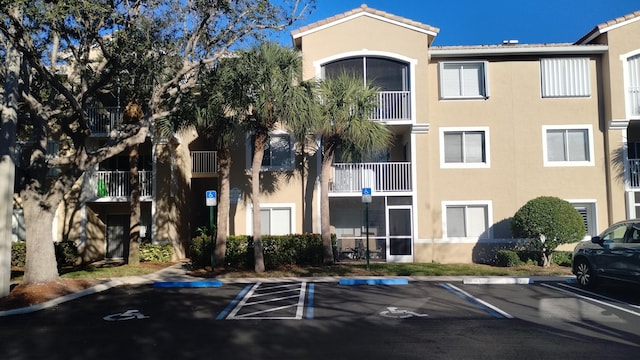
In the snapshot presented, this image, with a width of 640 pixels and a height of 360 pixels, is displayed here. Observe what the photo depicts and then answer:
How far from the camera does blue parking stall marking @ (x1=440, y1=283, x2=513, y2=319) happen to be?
383 inches

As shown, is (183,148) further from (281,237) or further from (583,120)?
(583,120)

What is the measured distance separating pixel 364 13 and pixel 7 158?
13590 millimetres

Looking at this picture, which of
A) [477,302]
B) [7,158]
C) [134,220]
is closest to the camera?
[477,302]

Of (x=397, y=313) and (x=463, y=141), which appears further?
(x=463, y=141)

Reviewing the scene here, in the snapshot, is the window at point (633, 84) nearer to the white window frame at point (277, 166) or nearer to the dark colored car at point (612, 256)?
the dark colored car at point (612, 256)

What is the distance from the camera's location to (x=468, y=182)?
19.9 metres

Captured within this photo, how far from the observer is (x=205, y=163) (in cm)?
2145

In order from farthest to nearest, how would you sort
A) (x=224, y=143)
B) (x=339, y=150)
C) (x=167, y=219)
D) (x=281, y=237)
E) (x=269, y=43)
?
(x=167, y=219)
(x=339, y=150)
(x=281, y=237)
(x=224, y=143)
(x=269, y=43)

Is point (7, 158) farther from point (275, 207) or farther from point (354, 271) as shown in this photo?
point (354, 271)

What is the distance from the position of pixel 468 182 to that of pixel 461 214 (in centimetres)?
131

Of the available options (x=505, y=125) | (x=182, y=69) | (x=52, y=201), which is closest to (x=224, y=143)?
(x=182, y=69)

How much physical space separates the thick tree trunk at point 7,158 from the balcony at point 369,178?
10.8m

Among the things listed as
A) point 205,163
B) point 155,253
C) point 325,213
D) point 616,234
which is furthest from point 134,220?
point 616,234

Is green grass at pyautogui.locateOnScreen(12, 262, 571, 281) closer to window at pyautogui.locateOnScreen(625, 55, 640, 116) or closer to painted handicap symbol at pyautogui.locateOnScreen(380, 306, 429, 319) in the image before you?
painted handicap symbol at pyautogui.locateOnScreen(380, 306, 429, 319)
